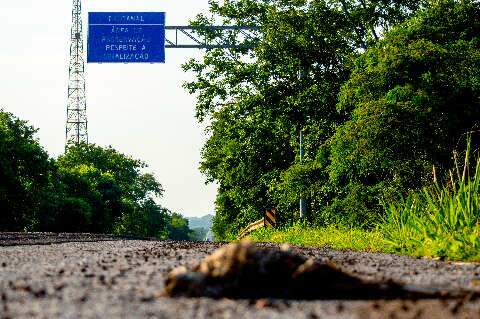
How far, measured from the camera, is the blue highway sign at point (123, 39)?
26703 mm

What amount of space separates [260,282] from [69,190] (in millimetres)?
74165

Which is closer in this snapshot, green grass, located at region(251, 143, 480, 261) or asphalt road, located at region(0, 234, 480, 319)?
asphalt road, located at region(0, 234, 480, 319)

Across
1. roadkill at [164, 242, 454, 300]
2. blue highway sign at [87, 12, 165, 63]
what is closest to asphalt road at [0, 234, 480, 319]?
roadkill at [164, 242, 454, 300]

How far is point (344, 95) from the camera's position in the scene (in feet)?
77.3

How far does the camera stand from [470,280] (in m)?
6.67

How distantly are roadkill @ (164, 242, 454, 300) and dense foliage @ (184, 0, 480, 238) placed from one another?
14.7 metres

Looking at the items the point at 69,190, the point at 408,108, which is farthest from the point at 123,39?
the point at 69,190

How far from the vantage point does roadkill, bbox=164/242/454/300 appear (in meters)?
5.21

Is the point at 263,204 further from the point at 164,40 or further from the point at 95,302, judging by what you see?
the point at 95,302

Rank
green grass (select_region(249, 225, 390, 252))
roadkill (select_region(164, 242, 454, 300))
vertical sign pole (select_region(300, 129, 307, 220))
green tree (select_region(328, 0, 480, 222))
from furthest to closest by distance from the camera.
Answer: vertical sign pole (select_region(300, 129, 307, 220)) → green tree (select_region(328, 0, 480, 222)) → green grass (select_region(249, 225, 390, 252)) → roadkill (select_region(164, 242, 454, 300))

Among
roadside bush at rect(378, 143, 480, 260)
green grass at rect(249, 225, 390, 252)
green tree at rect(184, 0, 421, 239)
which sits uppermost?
green tree at rect(184, 0, 421, 239)

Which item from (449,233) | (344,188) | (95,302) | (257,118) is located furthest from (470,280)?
(257,118)

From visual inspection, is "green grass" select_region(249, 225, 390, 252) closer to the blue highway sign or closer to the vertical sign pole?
the vertical sign pole

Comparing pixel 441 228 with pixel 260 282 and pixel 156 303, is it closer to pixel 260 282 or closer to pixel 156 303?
pixel 260 282
